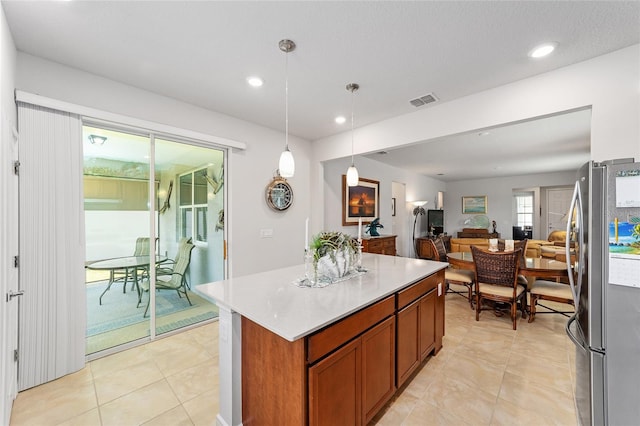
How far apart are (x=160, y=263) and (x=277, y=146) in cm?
216

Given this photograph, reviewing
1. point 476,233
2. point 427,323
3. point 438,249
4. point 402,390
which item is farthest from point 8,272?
point 476,233

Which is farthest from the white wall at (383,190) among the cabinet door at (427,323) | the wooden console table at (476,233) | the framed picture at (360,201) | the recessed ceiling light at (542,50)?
the recessed ceiling light at (542,50)

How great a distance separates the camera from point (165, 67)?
7.44ft

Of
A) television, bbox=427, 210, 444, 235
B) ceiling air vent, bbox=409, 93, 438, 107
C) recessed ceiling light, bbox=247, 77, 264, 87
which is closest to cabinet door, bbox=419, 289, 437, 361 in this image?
ceiling air vent, bbox=409, 93, 438, 107

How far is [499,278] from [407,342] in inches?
74.6

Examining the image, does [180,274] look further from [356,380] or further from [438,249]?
[438,249]

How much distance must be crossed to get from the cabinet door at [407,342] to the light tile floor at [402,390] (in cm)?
17

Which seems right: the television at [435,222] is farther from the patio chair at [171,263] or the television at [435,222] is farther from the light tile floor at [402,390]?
the patio chair at [171,263]

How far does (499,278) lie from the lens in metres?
3.17

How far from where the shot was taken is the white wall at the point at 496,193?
7561 millimetres

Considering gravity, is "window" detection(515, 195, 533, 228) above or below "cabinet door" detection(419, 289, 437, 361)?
above

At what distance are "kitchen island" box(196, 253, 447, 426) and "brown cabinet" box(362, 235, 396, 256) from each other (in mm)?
2708

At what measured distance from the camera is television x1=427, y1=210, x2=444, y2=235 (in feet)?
26.4

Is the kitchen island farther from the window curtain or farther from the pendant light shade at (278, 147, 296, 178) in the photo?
the window curtain
